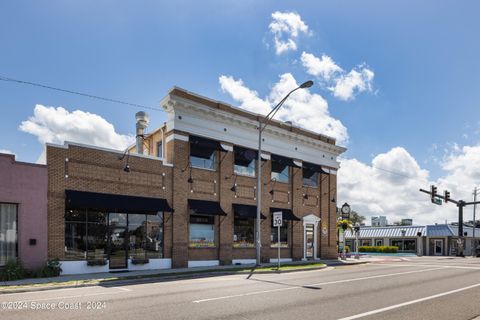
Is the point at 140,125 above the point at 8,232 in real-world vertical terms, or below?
above

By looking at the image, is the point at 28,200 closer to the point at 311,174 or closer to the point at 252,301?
the point at 252,301

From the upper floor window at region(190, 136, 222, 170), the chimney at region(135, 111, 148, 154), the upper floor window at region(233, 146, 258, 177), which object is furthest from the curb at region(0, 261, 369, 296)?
the chimney at region(135, 111, 148, 154)

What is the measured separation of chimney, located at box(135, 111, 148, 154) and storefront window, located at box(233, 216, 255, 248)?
291 inches

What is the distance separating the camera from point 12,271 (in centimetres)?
1623

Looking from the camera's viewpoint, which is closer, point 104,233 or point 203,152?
point 104,233

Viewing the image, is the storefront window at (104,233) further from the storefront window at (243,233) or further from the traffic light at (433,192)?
the traffic light at (433,192)

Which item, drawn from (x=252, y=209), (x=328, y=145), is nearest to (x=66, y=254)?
(x=252, y=209)

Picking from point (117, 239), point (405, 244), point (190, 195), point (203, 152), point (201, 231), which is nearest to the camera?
point (117, 239)

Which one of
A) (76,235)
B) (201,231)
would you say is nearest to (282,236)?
(201,231)

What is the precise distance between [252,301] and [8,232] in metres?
11.8

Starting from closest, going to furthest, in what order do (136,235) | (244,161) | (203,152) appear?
(136,235) → (203,152) → (244,161)

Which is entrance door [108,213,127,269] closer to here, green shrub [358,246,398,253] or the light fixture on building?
the light fixture on building

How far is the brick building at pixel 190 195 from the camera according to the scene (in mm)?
19062

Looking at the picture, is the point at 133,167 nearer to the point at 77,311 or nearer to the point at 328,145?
the point at 77,311
